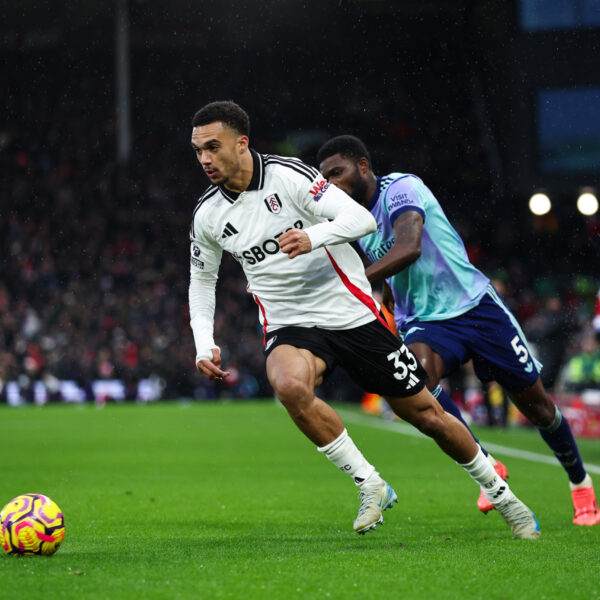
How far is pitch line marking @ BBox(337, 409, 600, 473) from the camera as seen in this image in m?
10.8

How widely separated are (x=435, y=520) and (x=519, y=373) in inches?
39.1

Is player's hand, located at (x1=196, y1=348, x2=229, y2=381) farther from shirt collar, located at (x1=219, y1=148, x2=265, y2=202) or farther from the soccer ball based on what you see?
the soccer ball

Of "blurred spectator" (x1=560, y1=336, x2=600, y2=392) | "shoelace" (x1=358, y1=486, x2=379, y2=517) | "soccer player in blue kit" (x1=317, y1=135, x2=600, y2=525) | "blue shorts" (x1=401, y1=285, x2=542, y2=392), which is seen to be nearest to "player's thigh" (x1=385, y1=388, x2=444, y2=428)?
"shoelace" (x1=358, y1=486, x2=379, y2=517)

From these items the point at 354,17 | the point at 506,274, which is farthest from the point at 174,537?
the point at 354,17

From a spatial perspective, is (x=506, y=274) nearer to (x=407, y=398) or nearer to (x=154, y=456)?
(x=154, y=456)

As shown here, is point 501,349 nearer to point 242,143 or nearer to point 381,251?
point 381,251

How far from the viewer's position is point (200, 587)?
3.78 meters

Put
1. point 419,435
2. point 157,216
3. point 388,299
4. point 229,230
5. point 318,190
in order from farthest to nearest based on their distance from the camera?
point 157,216 → point 419,435 → point 388,299 → point 229,230 → point 318,190

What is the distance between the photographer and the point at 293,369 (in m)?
5.01

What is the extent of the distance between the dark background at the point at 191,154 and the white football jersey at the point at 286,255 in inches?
697

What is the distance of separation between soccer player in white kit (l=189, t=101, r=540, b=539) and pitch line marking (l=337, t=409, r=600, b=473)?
4653mm

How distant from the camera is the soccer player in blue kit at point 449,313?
610 centimetres

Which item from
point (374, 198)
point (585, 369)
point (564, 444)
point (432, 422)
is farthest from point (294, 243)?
point (585, 369)

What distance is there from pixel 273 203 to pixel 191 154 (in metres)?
27.2
